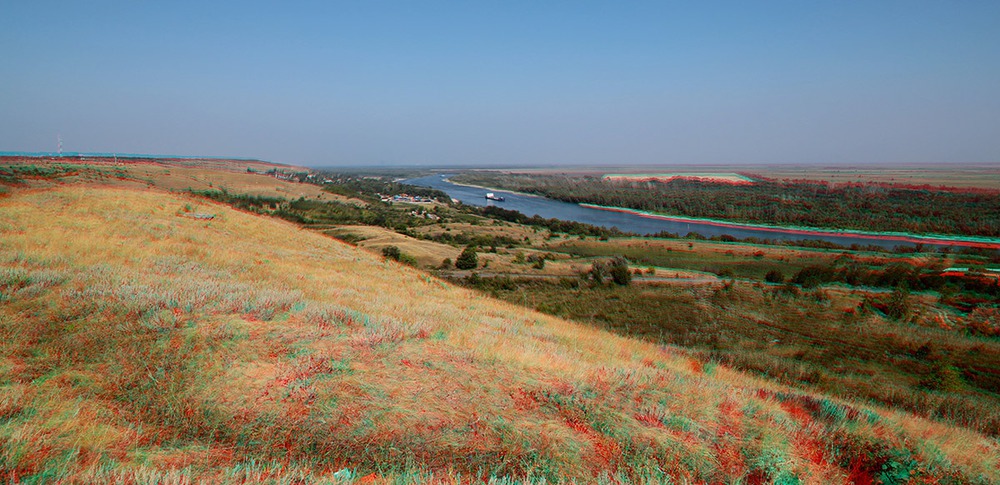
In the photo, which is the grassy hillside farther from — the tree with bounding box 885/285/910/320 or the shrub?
the tree with bounding box 885/285/910/320

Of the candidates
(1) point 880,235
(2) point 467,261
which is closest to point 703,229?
(1) point 880,235

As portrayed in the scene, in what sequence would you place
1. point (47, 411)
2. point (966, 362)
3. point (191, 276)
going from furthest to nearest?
point (966, 362) → point (191, 276) → point (47, 411)

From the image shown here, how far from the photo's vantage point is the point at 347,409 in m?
3.95

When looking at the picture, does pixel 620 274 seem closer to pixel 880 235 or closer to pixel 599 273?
pixel 599 273

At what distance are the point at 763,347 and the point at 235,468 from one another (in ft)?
58.3

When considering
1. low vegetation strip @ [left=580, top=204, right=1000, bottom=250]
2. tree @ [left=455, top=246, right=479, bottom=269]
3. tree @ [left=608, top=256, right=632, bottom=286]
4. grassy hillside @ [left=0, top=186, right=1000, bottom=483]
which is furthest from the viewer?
low vegetation strip @ [left=580, top=204, right=1000, bottom=250]

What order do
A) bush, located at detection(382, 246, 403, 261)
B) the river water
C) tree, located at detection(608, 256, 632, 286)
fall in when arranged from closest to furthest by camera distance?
1. tree, located at detection(608, 256, 632, 286)
2. bush, located at detection(382, 246, 403, 261)
3. the river water

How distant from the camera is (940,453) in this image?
469 centimetres

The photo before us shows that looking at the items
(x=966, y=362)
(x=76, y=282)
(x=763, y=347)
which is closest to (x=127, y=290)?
(x=76, y=282)

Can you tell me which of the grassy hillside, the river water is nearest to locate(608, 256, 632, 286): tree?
the grassy hillside

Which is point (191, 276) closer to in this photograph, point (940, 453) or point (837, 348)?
point (940, 453)

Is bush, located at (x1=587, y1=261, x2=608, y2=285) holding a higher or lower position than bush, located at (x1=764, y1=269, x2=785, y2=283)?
higher

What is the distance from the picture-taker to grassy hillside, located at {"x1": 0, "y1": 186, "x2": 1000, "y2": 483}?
10.5 ft

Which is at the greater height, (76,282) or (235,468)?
(76,282)
